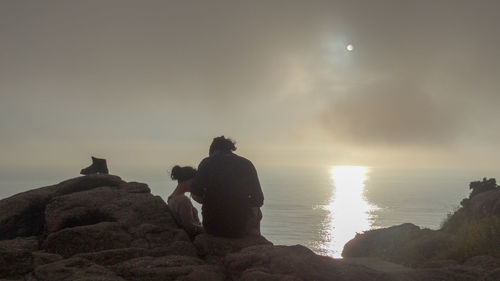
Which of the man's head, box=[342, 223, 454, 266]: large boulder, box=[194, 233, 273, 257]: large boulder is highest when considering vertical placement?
the man's head

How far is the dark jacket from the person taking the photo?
11000 mm

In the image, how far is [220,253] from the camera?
9883 millimetres

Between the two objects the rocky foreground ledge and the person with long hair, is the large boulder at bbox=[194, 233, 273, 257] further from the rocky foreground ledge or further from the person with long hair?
the person with long hair

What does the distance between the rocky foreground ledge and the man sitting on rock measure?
49cm

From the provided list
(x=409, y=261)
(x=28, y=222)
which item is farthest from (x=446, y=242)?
(x=28, y=222)

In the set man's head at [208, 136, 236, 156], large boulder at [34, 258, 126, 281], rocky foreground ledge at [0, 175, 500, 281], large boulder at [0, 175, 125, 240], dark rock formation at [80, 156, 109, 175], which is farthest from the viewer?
dark rock formation at [80, 156, 109, 175]

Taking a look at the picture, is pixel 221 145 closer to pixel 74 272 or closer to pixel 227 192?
pixel 227 192

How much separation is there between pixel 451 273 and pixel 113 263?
7.25 metres

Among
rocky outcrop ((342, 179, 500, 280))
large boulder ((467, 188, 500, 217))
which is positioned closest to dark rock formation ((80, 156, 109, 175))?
rocky outcrop ((342, 179, 500, 280))

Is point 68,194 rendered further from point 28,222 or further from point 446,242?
point 446,242

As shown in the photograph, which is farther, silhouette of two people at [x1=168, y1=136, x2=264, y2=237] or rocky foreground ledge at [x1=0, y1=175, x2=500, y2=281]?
silhouette of two people at [x1=168, y1=136, x2=264, y2=237]

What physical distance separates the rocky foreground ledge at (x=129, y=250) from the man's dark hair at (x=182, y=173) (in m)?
1.03

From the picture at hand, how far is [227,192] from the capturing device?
11.1 m

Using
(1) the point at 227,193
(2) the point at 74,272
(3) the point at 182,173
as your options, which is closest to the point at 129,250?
(2) the point at 74,272
